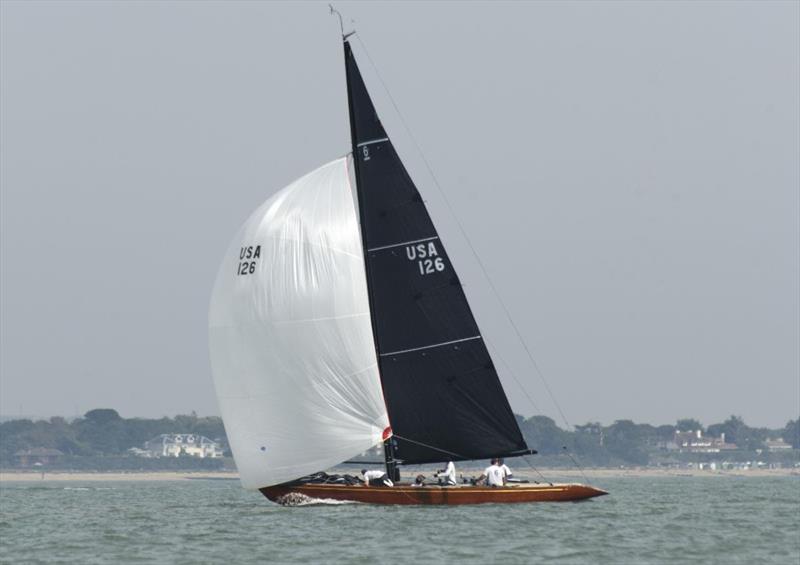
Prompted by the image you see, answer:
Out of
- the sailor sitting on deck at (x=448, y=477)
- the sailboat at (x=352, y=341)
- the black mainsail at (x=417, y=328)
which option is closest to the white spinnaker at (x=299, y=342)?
the sailboat at (x=352, y=341)

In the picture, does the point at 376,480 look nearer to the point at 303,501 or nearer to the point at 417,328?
the point at 303,501

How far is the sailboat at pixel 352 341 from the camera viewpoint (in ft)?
139

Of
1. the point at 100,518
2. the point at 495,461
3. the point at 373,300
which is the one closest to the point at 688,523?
the point at 495,461

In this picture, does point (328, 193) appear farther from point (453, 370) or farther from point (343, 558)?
point (343, 558)

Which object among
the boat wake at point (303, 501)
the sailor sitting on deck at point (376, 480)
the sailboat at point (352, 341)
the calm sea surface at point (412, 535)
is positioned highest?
the sailboat at point (352, 341)

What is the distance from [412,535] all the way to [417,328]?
8106 millimetres

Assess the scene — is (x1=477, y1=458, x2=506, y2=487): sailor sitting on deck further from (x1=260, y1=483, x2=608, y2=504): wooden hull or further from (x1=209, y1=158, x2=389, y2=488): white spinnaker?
(x1=209, y1=158, x2=389, y2=488): white spinnaker

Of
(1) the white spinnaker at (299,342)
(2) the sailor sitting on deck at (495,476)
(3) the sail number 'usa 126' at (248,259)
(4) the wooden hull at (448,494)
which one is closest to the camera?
(4) the wooden hull at (448,494)

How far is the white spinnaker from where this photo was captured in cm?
4244

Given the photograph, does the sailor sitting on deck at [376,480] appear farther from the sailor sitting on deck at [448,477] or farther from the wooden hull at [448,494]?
the sailor sitting on deck at [448,477]

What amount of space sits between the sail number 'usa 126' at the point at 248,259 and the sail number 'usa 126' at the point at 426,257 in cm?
403

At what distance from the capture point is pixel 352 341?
4275 centimetres

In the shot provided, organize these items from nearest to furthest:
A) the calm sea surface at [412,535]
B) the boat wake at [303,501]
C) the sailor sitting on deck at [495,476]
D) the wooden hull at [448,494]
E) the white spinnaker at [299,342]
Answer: the calm sea surface at [412,535]
the wooden hull at [448,494]
the sailor sitting on deck at [495,476]
the white spinnaker at [299,342]
the boat wake at [303,501]

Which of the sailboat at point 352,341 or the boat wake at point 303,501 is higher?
the sailboat at point 352,341
